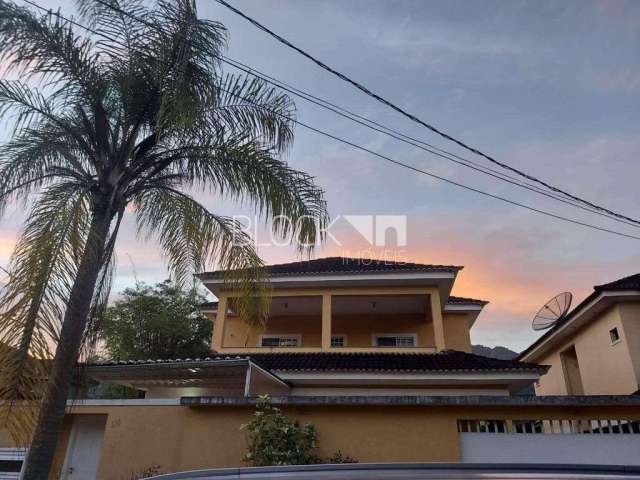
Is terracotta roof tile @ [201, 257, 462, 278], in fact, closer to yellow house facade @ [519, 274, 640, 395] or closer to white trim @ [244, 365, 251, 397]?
white trim @ [244, 365, 251, 397]

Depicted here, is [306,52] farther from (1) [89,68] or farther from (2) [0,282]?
(2) [0,282]

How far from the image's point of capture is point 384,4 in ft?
27.0

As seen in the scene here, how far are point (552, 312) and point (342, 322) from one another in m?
8.65

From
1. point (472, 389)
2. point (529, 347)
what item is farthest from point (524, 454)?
point (529, 347)

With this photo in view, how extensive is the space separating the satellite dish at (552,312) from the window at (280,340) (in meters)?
10.1

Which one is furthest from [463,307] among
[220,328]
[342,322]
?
[220,328]

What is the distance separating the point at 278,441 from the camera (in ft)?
22.1

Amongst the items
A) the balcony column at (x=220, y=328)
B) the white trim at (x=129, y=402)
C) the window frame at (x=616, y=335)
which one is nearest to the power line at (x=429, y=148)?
the window frame at (x=616, y=335)

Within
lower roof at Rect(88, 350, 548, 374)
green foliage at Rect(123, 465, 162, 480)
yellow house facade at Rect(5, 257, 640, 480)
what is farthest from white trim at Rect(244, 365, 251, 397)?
green foliage at Rect(123, 465, 162, 480)

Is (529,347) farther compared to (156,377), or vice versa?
(529,347)

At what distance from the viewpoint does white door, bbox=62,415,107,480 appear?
8.67 meters

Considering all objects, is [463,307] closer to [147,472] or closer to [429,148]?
[429,148]

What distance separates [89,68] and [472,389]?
11731 mm

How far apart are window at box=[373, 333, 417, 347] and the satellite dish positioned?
6054mm
